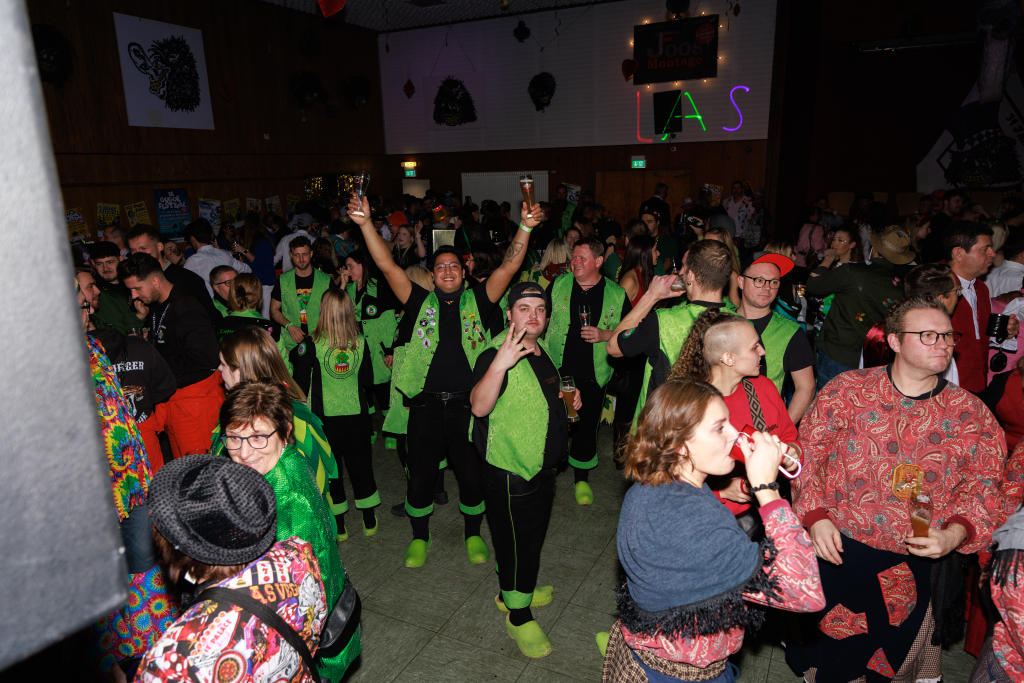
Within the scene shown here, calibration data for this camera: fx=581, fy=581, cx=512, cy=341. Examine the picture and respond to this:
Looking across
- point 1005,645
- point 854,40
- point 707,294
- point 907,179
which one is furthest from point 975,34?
point 1005,645

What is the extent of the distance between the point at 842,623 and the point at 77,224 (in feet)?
36.0

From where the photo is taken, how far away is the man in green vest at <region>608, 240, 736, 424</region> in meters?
2.79

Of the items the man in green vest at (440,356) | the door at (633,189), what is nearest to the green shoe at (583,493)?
the man in green vest at (440,356)

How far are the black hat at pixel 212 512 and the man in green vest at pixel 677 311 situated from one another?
6.29 ft

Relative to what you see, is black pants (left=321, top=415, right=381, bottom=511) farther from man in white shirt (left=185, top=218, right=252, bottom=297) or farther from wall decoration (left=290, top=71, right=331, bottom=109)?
wall decoration (left=290, top=71, right=331, bottom=109)

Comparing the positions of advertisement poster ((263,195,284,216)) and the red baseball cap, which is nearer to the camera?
the red baseball cap

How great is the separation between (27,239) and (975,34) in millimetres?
14165

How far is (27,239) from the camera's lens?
414 mm

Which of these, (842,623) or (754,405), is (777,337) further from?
(842,623)

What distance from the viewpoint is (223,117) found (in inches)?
456

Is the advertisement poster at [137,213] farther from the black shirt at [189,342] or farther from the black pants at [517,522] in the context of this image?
the black pants at [517,522]

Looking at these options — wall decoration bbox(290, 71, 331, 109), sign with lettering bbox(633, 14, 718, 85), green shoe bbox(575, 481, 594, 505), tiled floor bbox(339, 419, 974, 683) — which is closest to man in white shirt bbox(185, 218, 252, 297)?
tiled floor bbox(339, 419, 974, 683)

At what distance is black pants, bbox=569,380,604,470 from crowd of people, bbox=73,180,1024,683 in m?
0.02

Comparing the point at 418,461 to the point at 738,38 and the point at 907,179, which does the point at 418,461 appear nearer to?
the point at 738,38
